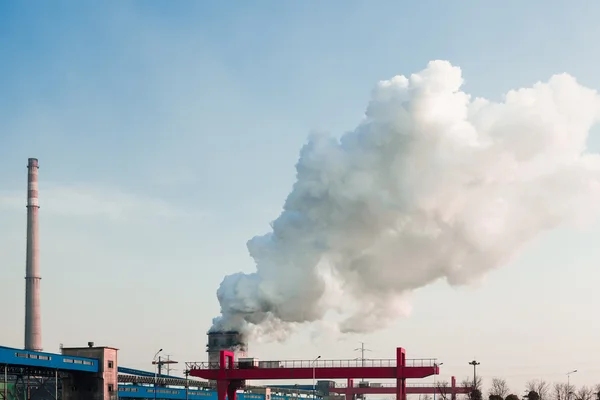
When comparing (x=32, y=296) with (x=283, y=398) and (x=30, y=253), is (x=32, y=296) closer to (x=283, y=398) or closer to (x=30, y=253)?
(x=30, y=253)

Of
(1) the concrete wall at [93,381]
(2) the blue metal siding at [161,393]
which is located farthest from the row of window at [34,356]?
(2) the blue metal siding at [161,393]

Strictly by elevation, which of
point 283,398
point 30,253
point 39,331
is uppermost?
point 30,253

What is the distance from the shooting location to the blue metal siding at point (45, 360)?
8724cm

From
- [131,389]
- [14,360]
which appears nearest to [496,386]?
[131,389]

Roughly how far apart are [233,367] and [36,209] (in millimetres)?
60534

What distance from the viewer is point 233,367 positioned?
11056cm

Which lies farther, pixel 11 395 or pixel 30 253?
pixel 30 253

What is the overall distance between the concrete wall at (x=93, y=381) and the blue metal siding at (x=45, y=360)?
1.38 m

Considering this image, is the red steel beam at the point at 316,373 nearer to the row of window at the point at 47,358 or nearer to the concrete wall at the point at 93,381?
the concrete wall at the point at 93,381

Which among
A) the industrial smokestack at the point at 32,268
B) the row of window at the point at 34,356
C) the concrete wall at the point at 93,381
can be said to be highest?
the industrial smokestack at the point at 32,268

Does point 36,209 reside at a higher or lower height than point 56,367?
higher

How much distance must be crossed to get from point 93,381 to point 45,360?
14252mm

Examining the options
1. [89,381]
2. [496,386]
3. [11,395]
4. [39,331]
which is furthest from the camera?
[496,386]

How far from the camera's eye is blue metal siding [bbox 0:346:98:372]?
8724 centimetres
